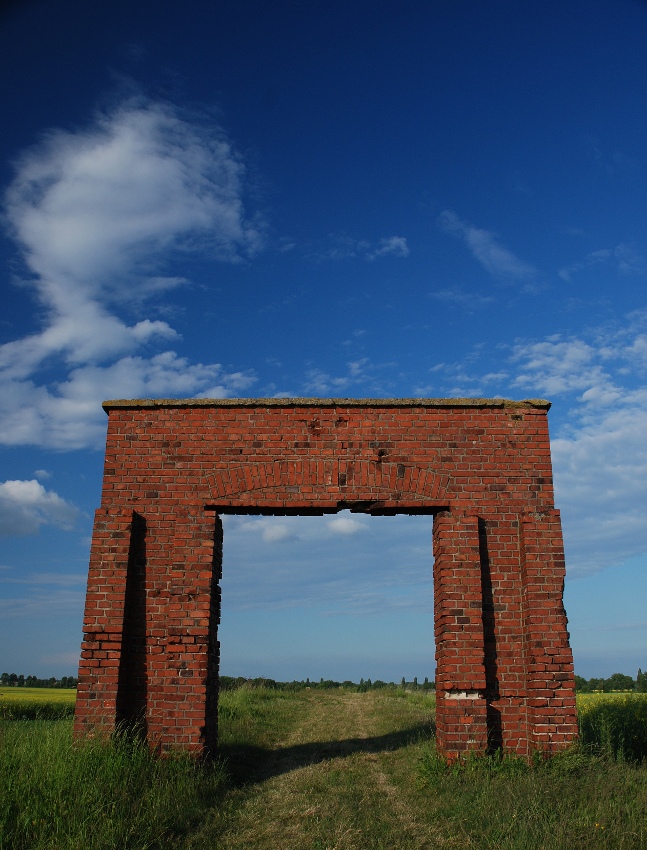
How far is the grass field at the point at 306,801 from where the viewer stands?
4.99 m

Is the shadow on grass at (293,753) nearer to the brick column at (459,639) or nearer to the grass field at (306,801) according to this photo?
the grass field at (306,801)

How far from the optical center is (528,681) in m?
7.38

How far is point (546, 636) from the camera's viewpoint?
7430 mm

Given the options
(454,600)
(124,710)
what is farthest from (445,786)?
(124,710)

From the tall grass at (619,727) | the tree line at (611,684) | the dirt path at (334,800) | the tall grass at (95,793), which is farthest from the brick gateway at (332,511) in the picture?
the tree line at (611,684)

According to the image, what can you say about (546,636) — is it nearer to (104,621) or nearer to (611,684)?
(104,621)

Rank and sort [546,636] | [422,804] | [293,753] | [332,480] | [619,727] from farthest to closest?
[619,727]
[293,753]
[332,480]
[546,636]
[422,804]

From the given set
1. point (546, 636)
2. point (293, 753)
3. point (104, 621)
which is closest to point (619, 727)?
point (546, 636)

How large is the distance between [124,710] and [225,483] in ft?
9.20

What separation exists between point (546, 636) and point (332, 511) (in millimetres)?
2841

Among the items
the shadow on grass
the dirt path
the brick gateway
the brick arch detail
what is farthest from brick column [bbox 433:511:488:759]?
the shadow on grass

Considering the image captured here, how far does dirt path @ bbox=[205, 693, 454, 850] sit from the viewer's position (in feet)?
17.6

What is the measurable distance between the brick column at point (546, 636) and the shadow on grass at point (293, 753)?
2924 millimetres

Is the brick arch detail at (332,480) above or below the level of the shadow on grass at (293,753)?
above
